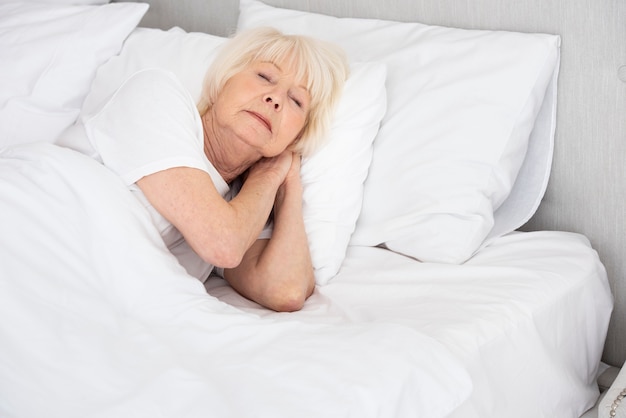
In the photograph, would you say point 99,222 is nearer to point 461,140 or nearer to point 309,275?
point 309,275

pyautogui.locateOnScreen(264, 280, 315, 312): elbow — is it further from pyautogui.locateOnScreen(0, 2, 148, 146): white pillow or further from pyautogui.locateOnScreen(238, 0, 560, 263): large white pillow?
pyautogui.locateOnScreen(0, 2, 148, 146): white pillow

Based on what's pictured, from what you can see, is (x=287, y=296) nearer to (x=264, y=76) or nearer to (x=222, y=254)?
(x=222, y=254)

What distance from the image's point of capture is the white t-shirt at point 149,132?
4.76 ft

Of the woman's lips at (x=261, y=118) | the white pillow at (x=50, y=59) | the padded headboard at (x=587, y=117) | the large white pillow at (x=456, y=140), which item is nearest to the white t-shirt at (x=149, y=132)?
the woman's lips at (x=261, y=118)

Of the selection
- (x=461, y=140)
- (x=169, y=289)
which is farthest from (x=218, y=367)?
(x=461, y=140)

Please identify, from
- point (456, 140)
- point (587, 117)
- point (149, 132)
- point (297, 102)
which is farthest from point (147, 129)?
point (587, 117)

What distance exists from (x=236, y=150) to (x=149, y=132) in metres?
0.24

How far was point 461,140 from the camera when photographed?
1613mm

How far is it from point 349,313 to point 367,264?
19 cm

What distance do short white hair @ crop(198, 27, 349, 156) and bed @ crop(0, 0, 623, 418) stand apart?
0.04 meters

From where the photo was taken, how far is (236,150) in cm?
166

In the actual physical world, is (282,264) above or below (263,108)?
below

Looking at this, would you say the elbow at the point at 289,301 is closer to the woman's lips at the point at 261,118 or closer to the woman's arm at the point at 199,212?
the woman's arm at the point at 199,212

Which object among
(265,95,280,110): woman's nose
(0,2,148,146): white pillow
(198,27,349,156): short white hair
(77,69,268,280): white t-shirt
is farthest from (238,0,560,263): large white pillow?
(0,2,148,146): white pillow
